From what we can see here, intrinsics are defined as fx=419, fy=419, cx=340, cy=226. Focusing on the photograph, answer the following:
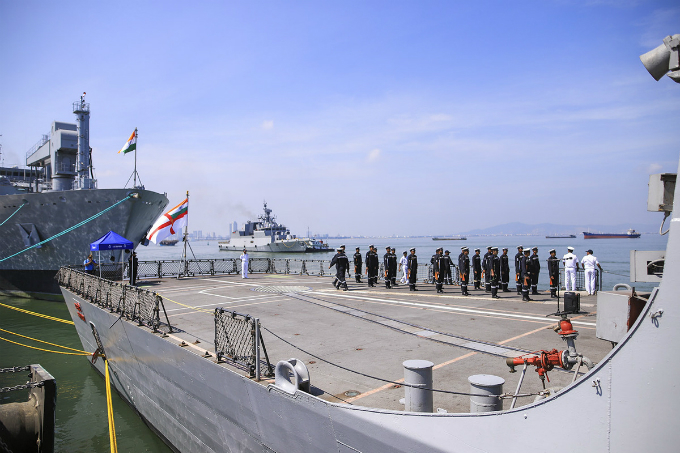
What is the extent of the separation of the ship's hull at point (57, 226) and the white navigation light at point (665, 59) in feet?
83.5

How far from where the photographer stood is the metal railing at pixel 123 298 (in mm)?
9070

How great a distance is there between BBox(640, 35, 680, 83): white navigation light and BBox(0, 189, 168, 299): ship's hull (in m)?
25.5

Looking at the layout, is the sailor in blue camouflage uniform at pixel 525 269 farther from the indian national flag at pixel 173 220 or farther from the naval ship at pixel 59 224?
the naval ship at pixel 59 224

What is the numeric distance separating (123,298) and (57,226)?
1861 centimetres

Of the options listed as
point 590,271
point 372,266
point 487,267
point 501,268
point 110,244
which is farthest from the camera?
point 372,266

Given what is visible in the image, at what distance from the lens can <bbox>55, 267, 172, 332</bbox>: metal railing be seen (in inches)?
357

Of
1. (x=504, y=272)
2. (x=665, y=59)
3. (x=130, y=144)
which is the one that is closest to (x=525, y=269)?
(x=504, y=272)

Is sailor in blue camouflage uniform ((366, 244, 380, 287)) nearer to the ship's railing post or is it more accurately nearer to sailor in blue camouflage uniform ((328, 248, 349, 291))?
sailor in blue camouflage uniform ((328, 248, 349, 291))

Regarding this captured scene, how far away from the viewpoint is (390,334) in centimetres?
863

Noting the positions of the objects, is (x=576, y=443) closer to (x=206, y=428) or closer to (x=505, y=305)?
(x=206, y=428)

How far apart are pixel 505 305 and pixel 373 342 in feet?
20.0

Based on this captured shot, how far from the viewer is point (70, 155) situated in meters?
31.0

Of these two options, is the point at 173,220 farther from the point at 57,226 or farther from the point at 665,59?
the point at 665,59

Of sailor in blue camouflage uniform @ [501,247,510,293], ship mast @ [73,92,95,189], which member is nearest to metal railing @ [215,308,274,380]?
sailor in blue camouflage uniform @ [501,247,510,293]
